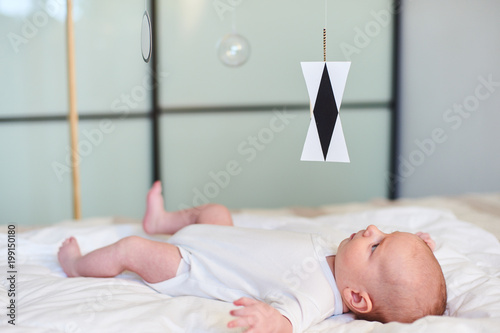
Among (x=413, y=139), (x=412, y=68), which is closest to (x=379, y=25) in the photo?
(x=412, y=68)

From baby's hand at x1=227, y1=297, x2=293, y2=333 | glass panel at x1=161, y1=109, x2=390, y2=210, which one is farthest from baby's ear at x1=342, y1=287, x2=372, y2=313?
glass panel at x1=161, y1=109, x2=390, y2=210

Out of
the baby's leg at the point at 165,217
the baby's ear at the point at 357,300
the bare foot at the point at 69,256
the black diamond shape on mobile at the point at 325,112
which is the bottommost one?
the baby's ear at the point at 357,300

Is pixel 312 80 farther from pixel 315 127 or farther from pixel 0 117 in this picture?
pixel 0 117

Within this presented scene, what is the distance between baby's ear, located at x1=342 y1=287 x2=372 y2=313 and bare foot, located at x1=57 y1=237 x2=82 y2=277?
0.65 metres

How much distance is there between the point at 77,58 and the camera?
9.04 ft

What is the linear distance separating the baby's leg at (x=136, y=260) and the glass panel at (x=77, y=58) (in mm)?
1737

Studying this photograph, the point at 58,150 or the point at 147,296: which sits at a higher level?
the point at 58,150

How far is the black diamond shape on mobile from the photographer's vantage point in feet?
3.31

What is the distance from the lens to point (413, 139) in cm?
302

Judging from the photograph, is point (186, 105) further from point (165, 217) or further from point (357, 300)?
point (357, 300)

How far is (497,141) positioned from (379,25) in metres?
1.09

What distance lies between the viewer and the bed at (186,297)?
938 mm

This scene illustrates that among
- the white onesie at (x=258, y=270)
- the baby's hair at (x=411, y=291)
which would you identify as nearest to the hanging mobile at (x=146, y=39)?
the white onesie at (x=258, y=270)

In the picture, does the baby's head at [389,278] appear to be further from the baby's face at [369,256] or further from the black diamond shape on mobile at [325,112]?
the black diamond shape on mobile at [325,112]
